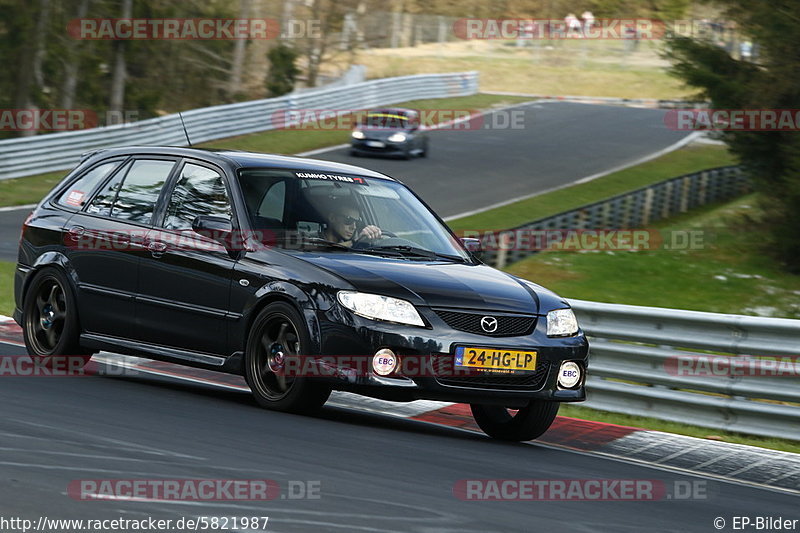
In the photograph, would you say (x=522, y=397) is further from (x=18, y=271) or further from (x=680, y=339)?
(x=18, y=271)

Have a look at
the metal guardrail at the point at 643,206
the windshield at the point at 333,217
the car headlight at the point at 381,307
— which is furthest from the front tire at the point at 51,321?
the metal guardrail at the point at 643,206

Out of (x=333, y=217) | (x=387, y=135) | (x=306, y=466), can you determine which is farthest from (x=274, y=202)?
(x=387, y=135)

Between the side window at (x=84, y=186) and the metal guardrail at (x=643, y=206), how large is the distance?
372 inches

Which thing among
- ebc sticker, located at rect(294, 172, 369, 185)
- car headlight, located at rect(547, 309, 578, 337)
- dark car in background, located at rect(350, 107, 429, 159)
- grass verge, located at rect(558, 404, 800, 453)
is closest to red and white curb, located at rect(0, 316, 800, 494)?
grass verge, located at rect(558, 404, 800, 453)

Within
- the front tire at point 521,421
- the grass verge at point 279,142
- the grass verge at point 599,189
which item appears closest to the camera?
the front tire at point 521,421

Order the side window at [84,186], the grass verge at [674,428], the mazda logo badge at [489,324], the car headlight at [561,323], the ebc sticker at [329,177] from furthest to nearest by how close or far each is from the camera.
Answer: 1. the side window at [84,186]
2. the grass verge at [674,428]
3. the ebc sticker at [329,177]
4. the car headlight at [561,323]
5. the mazda logo badge at [489,324]

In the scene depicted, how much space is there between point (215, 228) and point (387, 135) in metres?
25.1

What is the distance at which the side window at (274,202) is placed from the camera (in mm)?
8211

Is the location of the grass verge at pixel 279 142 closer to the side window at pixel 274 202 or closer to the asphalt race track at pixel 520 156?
the asphalt race track at pixel 520 156

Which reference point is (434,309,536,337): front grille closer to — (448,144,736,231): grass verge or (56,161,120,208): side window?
(56,161,120,208): side window

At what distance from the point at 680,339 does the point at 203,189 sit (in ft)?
11.5

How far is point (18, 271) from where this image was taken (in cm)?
976

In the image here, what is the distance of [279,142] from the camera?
3441 cm

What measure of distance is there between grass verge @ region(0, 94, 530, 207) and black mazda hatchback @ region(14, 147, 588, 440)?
16.8 metres
